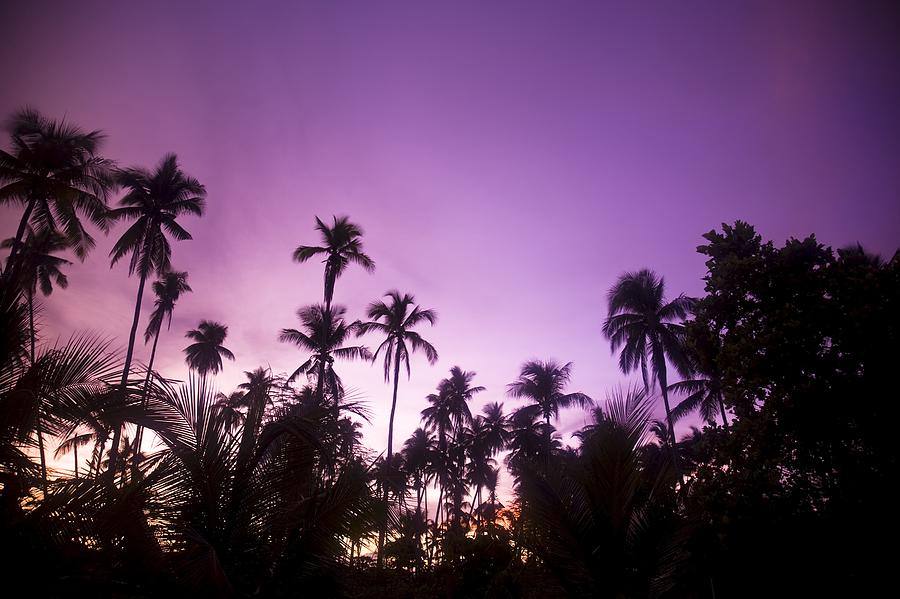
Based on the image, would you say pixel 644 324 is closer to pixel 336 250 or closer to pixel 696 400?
pixel 696 400

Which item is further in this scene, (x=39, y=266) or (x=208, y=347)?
(x=208, y=347)

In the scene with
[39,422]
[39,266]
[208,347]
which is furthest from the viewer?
[208,347]

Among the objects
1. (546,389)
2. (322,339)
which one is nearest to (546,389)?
(546,389)

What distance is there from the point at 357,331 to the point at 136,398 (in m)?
24.9

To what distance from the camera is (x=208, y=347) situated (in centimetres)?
4244

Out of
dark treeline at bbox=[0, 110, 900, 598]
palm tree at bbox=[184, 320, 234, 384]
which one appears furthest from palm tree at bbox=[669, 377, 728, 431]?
palm tree at bbox=[184, 320, 234, 384]

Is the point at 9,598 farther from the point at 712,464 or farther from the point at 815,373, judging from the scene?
the point at 815,373

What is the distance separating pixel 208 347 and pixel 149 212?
927 inches

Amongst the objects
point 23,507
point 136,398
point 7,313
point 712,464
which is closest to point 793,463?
point 712,464

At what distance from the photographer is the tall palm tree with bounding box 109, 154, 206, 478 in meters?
22.2

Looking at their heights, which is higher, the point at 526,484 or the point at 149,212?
the point at 149,212

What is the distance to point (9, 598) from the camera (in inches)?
133

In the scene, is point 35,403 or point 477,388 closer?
point 35,403

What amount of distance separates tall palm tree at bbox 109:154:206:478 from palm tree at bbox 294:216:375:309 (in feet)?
20.6
